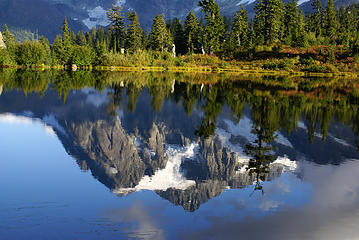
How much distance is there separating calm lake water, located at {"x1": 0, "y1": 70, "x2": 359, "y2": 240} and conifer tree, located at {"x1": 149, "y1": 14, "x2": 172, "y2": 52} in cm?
6791

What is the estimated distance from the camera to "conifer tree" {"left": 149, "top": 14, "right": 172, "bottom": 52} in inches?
3386

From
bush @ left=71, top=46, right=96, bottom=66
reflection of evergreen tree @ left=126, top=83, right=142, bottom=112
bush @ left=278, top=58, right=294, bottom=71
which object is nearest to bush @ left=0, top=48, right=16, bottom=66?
bush @ left=71, top=46, right=96, bottom=66

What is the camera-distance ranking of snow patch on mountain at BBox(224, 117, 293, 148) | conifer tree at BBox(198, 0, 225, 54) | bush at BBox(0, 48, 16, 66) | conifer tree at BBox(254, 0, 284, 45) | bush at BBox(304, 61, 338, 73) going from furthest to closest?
conifer tree at BBox(198, 0, 225, 54) < conifer tree at BBox(254, 0, 284, 45) < bush at BBox(0, 48, 16, 66) < bush at BBox(304, 61, 338, 73) < snow patch on mountain at BBox(224, 117, 293, 148)

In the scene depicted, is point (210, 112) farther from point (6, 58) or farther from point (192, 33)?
point (192, 33)

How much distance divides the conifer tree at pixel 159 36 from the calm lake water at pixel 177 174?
67.9 m

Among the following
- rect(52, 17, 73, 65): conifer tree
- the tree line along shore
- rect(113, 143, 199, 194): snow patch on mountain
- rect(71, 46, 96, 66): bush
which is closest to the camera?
rect(113, 143, 199, 194): snow patch on mountain

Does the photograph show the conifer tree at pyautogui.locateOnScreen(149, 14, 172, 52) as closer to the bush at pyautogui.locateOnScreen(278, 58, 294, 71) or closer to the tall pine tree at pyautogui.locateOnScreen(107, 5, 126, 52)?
the tall pine tree at pyautogui.locateOnScreen(107, 5, 126, 52)

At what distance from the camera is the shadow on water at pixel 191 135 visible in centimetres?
1011

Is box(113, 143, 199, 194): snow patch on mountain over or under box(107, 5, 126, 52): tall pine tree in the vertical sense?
under

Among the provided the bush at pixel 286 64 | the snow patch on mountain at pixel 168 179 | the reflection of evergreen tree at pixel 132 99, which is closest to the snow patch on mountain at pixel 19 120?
the reflection of evergreen tree at pixel 132 99

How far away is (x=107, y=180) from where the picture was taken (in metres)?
9.69

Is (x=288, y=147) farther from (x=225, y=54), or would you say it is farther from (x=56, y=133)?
(x=225, y=54)

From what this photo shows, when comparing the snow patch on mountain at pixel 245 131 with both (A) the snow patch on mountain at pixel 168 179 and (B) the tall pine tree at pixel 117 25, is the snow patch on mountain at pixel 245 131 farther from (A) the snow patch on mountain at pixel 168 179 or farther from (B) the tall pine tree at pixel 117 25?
(B) the tall pine tree at pixel 117 25

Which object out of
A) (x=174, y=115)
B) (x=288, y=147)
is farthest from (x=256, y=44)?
(x=288, y=147)
